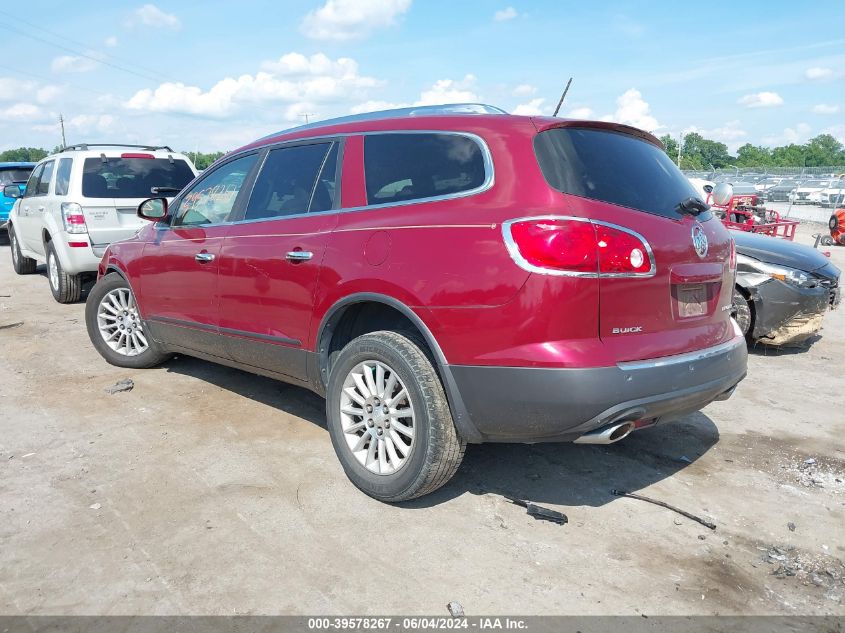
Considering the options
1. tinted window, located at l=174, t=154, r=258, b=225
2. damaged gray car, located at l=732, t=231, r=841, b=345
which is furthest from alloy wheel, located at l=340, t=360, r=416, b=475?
damaged gray car, located at l=732, t=231, r=841, b=345

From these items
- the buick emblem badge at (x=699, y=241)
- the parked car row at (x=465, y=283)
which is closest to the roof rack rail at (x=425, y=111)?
the parked car row at (x=465, y=283)

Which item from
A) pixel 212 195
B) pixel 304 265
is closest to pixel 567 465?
pixel 304 265

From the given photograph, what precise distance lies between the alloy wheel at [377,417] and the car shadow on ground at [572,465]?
0.28 m

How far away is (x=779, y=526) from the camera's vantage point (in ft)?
10.7

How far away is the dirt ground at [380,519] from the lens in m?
2.69

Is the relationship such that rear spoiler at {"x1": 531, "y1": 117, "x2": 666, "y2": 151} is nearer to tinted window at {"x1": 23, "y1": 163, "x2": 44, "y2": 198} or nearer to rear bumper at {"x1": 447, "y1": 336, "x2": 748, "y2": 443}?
rear bumper at {"x1": 447, "y1": 336, "x2": 748, "y2": 443}

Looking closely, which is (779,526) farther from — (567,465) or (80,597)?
(80,597)

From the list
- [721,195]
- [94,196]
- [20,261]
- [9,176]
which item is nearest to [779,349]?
[721,195]

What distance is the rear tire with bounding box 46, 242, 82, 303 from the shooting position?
8273 millimetres

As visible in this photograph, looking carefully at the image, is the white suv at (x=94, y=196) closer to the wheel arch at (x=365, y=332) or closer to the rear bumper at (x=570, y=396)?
the wheel arch at (x=365, y=332)

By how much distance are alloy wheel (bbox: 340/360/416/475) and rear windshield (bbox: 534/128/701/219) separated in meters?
Answer: 1.22

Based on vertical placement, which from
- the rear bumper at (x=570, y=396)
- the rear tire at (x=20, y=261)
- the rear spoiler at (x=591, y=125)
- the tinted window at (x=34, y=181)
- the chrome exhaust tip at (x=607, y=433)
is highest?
the rear spoiler at (x=591, y=125)

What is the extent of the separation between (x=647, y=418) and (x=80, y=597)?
8.08ft

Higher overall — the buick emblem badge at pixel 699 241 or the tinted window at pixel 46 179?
the tinted window at pixel 46 179
